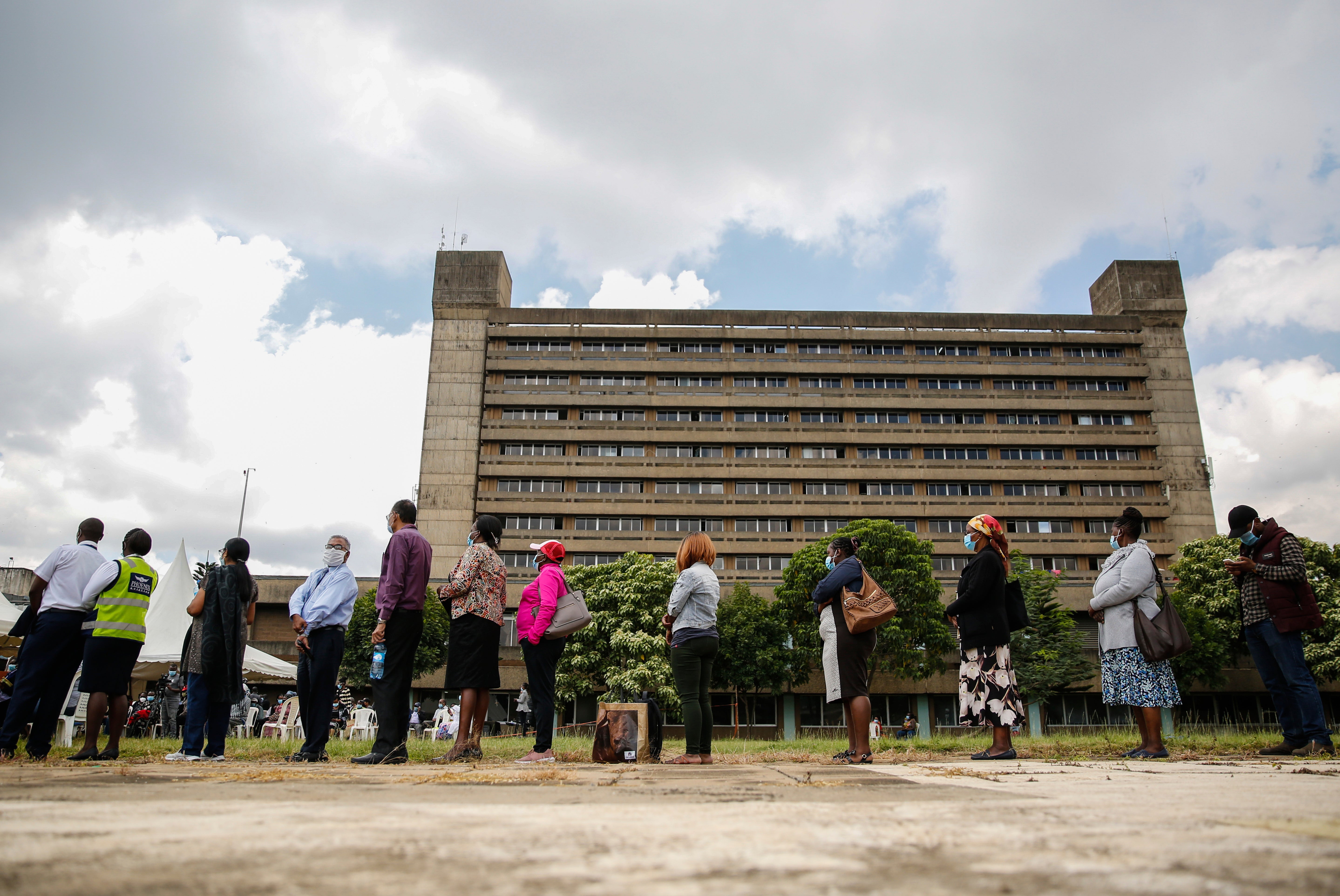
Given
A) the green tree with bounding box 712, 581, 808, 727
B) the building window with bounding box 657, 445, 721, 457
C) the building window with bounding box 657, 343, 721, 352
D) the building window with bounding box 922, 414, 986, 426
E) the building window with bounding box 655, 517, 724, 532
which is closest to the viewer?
the green tree with bounding box 712, 581, 808, 727

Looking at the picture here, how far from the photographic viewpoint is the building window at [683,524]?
5075cm

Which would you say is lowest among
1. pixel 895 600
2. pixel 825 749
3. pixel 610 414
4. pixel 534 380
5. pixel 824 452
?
pixel 825 749

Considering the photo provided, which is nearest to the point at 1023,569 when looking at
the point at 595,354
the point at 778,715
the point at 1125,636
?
the point at 778,715

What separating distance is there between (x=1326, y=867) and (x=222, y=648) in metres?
6.82

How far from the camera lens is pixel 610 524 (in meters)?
50.8

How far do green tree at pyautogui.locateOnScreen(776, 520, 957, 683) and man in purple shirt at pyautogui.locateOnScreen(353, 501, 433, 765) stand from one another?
2861cm

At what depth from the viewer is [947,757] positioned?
6.04 meters

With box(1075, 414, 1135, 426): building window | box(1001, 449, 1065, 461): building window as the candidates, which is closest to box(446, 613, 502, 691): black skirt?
box(1001, 449, 1065, 461): building window

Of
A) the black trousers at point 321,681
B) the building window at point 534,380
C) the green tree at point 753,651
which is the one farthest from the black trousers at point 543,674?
the building window at point 534,380

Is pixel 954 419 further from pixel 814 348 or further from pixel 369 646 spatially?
pixel 369 646

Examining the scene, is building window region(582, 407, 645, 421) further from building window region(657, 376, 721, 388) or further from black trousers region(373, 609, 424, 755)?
black trousers region(373, 609, 424, 755)

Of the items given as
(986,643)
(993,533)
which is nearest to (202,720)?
(986,643)

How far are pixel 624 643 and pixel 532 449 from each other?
23024 mm

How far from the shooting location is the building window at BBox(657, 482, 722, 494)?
169 ft
